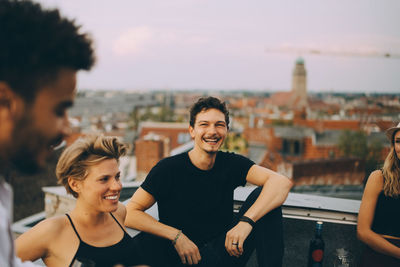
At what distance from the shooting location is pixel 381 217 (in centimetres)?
187

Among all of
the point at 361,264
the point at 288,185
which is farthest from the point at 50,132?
the point at 361,264

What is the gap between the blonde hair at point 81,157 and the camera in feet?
4.53

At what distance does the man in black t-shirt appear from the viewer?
1.74 m

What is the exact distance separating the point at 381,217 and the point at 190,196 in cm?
102

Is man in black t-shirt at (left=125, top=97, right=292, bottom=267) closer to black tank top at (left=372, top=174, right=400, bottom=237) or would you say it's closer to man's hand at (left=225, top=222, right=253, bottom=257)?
man's hand at (left=225, top=222, right=253, bottom=257)

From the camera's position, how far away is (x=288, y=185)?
193cm

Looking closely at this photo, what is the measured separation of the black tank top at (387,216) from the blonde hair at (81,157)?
143cm

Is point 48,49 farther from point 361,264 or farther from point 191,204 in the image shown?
point 361,264

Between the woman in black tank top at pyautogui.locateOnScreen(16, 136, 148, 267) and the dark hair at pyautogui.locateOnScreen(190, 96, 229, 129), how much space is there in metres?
0.65

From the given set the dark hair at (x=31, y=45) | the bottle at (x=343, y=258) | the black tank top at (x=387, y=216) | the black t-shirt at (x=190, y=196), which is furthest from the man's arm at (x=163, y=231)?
the dark hair at (x=31, y=45)

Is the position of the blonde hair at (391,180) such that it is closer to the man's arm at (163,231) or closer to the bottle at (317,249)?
the bottle at (317,249)

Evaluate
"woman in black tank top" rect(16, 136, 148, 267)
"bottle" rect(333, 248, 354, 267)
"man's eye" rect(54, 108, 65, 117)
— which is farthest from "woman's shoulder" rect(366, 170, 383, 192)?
"man's eye" rect(54, 108, 65, 117)

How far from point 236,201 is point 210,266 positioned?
0.44 m

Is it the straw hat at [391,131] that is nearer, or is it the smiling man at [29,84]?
the smiling man at [29,84]
